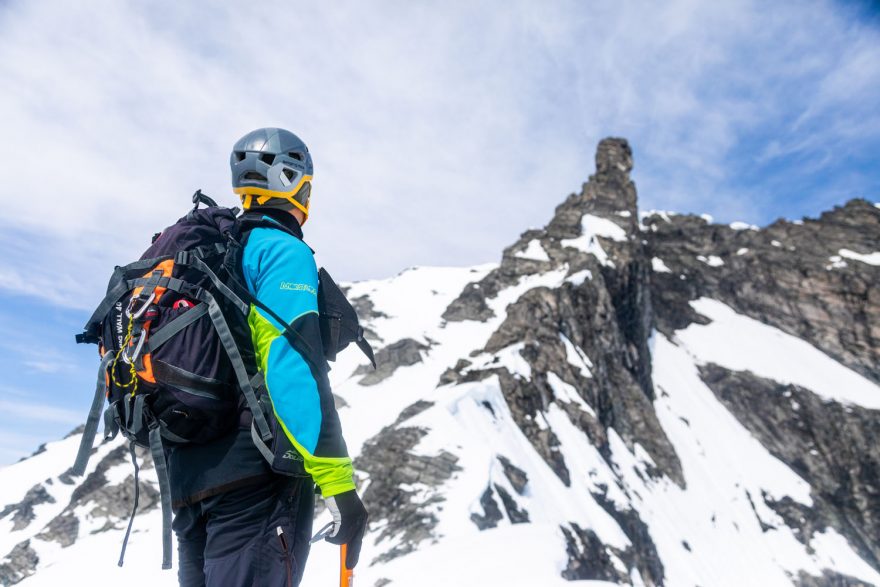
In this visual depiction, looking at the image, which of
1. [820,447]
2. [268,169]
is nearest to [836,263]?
[820,447]

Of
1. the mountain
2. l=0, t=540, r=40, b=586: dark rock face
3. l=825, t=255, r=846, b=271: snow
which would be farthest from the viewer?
l=825, t=255, r=846, b=271: snow

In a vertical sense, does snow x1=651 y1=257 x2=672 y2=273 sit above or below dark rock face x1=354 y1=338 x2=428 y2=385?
above

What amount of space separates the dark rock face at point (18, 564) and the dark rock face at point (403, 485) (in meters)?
32.1

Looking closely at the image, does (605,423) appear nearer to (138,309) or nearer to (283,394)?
(283,394)

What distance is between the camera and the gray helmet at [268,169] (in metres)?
4.08

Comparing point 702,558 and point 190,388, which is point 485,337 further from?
point 190,388

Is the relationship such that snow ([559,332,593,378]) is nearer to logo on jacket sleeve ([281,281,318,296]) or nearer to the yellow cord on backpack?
logo on jacket sleeve ([281,281,318,296])

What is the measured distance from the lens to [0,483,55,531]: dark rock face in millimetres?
59188

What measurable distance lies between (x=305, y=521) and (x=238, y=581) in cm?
48

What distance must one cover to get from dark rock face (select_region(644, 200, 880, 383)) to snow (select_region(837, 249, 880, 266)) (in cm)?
66

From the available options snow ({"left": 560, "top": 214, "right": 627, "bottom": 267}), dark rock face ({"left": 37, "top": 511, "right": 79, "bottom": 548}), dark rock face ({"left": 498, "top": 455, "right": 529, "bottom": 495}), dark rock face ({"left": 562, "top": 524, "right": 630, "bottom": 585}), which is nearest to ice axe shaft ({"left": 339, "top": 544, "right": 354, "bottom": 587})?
dark rock face ({"left": 562, "top": 524, "right": 630, "bottom": 585})

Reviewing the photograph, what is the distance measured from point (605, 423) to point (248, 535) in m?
58.7

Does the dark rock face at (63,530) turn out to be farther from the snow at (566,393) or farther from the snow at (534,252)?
the snow at (534,252)

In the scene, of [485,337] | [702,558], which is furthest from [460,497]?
[485,337]
